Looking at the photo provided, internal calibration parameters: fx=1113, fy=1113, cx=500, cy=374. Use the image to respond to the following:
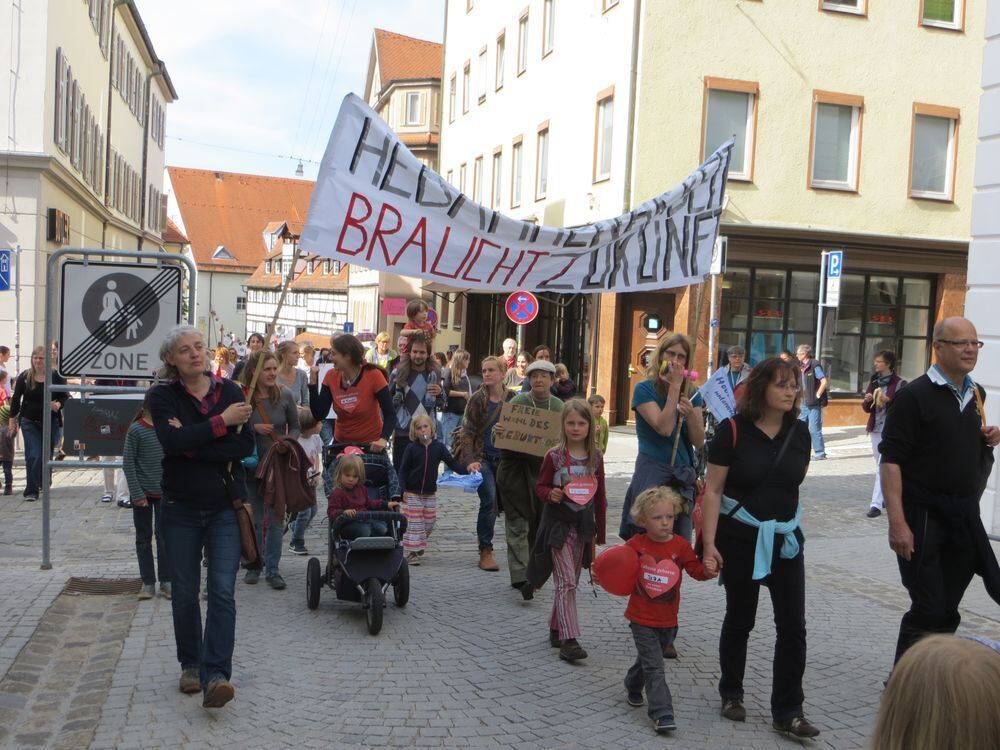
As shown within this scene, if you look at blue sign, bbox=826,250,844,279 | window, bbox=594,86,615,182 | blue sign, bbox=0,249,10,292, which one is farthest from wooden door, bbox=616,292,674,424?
blue sign, bbox=0,249,10,292

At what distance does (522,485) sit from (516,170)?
2466 centimetres

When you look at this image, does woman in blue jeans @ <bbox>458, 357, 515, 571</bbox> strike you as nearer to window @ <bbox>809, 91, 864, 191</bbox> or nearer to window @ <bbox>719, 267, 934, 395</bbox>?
window @ <bbox>719, 267, 934, 395</bbox>

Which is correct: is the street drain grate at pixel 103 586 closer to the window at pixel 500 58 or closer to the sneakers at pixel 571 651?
the sneakers at pixel 571 651

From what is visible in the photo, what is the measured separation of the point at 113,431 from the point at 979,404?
6411 mm

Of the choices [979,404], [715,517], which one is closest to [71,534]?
[715,517]

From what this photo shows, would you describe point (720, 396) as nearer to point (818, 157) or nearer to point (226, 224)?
point (818, 157)

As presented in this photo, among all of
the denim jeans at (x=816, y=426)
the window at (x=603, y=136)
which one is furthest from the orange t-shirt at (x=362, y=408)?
the window at (x=603, y=136)

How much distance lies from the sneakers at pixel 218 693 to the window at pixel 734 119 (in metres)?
20.5

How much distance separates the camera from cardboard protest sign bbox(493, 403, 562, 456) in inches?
314

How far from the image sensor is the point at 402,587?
7762 millimetres

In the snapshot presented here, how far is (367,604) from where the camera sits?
7.18 m

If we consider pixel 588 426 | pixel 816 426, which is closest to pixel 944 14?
pixel 816 426

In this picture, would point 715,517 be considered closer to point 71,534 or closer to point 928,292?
point 71,534

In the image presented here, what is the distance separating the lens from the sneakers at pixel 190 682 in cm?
579
